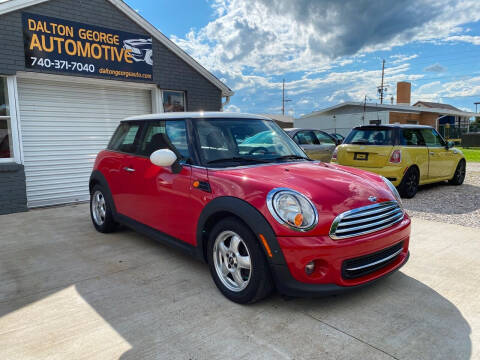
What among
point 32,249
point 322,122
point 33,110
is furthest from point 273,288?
point 322,122

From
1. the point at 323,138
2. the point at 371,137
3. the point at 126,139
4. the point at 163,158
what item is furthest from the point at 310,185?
the point at 323,138

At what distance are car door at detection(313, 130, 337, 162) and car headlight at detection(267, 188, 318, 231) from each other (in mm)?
7952

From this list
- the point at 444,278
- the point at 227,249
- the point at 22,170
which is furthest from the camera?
the point at 22,170

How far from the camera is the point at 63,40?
7.00 meters

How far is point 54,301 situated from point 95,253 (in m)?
1.23

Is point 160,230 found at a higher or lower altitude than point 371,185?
lower

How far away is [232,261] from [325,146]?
832 cm

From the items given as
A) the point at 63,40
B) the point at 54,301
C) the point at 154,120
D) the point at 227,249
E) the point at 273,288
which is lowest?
the point at 54,301

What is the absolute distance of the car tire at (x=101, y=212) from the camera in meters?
4.86

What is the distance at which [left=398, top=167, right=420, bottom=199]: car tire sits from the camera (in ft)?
23.5

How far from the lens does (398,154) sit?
709 centimetres

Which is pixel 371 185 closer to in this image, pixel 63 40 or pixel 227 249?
pixel 227 249

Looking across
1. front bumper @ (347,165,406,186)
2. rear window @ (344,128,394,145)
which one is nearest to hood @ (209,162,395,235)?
front bumper @ (347,165,406,186)

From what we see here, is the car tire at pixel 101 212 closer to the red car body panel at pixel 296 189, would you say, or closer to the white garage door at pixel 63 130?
the red car body panel at pixel 296 189
